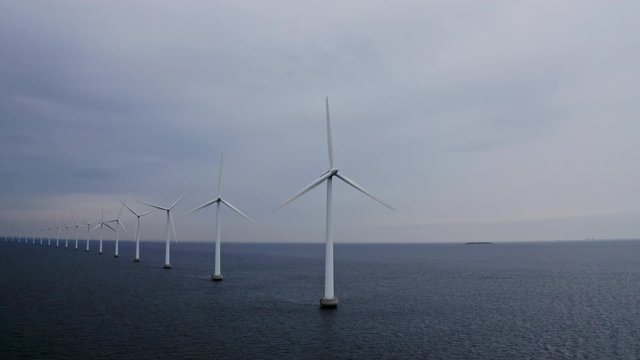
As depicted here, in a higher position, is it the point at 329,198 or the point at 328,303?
the point at 329,198

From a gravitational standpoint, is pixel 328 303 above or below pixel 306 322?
above

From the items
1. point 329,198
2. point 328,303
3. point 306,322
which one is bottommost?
point 306,322

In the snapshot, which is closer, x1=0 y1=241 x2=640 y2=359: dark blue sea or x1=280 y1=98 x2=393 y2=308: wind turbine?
x1=0 y1=241 x2=640 y2=359: dark blue sea

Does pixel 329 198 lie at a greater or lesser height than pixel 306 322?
greater

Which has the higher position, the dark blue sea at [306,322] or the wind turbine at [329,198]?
the wind turbine at [329,198]

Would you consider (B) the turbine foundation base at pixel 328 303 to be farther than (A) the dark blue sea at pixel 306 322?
Yes

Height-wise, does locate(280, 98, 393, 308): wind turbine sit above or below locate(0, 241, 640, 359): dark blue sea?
above

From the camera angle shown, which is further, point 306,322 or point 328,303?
point 328,303

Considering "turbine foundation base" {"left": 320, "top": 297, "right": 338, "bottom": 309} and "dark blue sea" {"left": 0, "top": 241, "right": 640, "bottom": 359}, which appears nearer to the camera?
"dark blue sea" {"left": 0, "top": 241, "right": 640, "bottom": 359}

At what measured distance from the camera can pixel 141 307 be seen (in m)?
72.0

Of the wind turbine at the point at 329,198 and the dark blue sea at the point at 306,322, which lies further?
the wind turbine at the point at 329,198

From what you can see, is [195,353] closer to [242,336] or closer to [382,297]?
[242,336]

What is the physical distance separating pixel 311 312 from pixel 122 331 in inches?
1011

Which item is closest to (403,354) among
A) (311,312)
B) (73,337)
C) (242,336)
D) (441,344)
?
(441,344)
